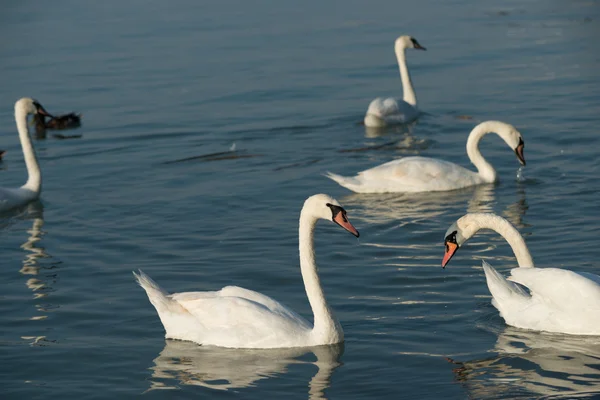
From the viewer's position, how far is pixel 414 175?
49.3ft

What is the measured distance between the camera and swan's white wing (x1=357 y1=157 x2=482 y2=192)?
49.2 feet

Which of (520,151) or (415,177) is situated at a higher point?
(520,151)

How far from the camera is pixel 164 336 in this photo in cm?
991

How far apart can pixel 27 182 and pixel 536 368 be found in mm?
8590

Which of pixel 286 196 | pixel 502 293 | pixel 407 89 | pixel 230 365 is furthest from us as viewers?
pixel 407 89

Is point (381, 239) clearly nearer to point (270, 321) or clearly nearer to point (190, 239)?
point (190, 239)

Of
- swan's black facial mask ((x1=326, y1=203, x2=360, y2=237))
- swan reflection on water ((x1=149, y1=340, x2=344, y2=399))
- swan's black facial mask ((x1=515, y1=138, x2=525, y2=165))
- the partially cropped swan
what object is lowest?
swan reflection on water ((x1=149, y1=340, x2=344, y2=399))

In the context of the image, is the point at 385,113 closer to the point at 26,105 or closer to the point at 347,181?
the point at 347,181

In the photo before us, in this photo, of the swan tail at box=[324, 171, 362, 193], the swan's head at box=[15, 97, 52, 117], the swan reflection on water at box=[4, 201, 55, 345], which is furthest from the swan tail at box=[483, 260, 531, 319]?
the swan's head at box=[15, 97, 52, 117]

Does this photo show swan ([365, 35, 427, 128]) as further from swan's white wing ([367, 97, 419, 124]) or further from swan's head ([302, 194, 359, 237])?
swan's head ([302, 194, 359, 237])

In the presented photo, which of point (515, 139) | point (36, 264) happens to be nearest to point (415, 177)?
point (515, 139)

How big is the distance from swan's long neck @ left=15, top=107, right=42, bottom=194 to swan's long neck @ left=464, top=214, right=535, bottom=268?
680 centimetres

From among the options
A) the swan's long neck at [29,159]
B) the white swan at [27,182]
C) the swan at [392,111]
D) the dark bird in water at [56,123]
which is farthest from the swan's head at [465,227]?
the dark bird in water at [56,123]

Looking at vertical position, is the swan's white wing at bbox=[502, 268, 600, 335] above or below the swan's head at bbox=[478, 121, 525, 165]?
below
